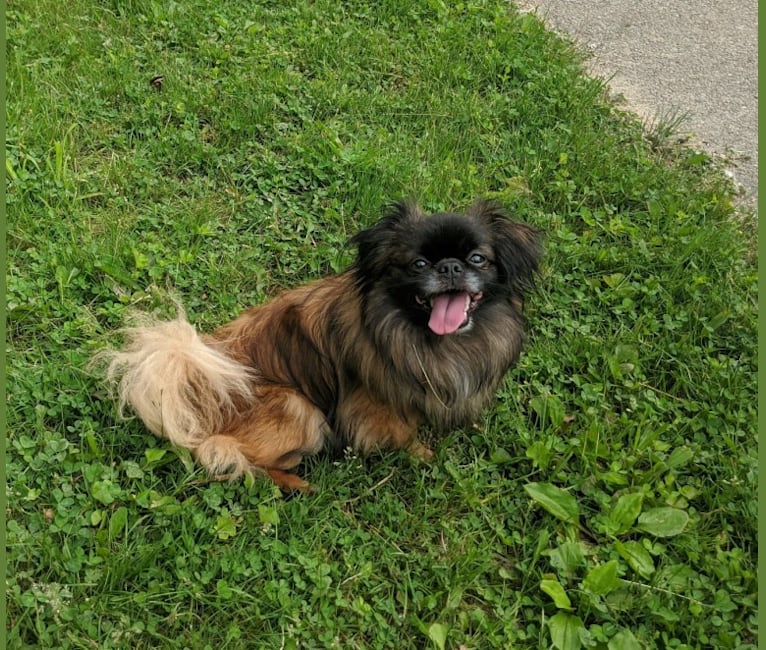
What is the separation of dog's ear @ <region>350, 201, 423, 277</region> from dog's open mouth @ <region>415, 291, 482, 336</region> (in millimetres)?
187

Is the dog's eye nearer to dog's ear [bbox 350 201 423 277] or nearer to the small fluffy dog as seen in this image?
the small fluffy dog

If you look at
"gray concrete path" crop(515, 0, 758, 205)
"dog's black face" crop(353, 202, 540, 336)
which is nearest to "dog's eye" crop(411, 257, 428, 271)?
"dog's black face" crop(353, 202, 540, 336)

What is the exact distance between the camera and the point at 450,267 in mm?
2217

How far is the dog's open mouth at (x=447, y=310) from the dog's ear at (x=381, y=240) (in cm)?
19

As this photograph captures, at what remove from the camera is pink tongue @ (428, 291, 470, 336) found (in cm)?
Result: 229

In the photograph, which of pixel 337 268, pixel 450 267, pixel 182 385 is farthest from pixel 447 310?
pixel 337 268

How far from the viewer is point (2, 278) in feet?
9.66

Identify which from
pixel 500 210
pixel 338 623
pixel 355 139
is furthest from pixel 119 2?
pixel 338 623

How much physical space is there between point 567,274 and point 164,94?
2529 millimetres

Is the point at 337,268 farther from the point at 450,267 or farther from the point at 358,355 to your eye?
the point at 450,267

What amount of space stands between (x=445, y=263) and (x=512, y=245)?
307 millimetres

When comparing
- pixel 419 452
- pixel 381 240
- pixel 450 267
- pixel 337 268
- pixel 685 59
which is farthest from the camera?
pixel 685 59

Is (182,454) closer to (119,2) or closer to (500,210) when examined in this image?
(500,210)

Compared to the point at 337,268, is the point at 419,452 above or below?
below
